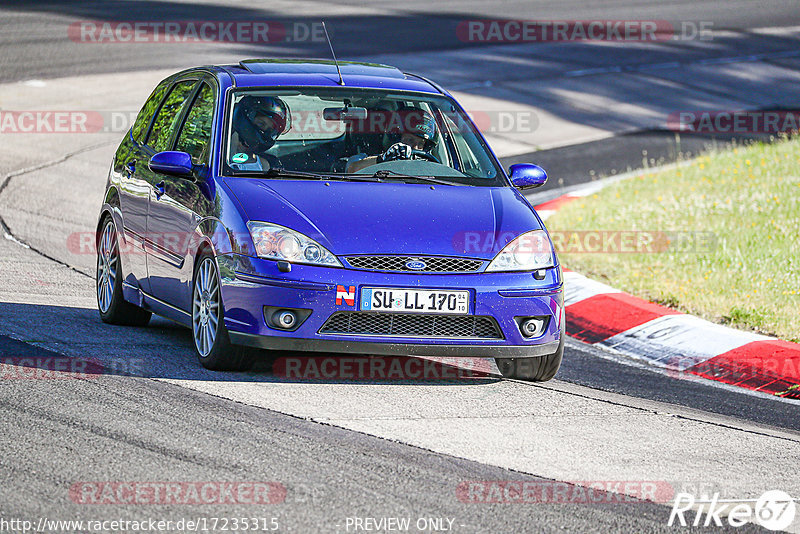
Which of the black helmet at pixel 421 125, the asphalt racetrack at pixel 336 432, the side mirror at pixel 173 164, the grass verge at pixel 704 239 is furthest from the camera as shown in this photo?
the grass verge at pixel 704 239

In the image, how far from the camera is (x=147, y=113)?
909 centimetres

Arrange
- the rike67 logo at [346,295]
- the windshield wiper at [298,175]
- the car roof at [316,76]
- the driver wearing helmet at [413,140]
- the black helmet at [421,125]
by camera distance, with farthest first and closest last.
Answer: the black helmet at [421,125]
the car roof at [316,76]
the driver wearing helmet at [413,140]
the windshield wiper at [298,175]
the rike67 logo at [346,295]

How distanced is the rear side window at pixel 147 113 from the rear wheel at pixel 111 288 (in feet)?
1.97

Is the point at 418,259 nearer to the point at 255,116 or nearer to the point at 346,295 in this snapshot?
the point at 346,295

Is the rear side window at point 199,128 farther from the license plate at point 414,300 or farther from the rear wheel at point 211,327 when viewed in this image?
the license plate at point 414,300

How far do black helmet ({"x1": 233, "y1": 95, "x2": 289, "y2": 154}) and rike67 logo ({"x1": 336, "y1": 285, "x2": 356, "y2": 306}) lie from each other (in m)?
1.38

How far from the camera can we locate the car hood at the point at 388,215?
22.3 ft

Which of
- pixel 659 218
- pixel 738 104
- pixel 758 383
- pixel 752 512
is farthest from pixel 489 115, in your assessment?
pixel 752 512

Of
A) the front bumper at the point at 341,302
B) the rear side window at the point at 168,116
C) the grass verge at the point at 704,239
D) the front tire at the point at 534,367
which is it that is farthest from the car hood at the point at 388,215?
the grass verge at the point at 704,239

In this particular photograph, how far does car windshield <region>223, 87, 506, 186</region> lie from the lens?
25.0ft

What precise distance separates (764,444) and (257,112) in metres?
3.44

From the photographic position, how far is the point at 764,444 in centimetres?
639

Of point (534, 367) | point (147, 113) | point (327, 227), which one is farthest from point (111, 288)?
point (534, 367)

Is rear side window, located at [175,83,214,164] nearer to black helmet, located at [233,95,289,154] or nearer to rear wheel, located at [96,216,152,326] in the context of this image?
black helmet, located at [233,95,289,154]
